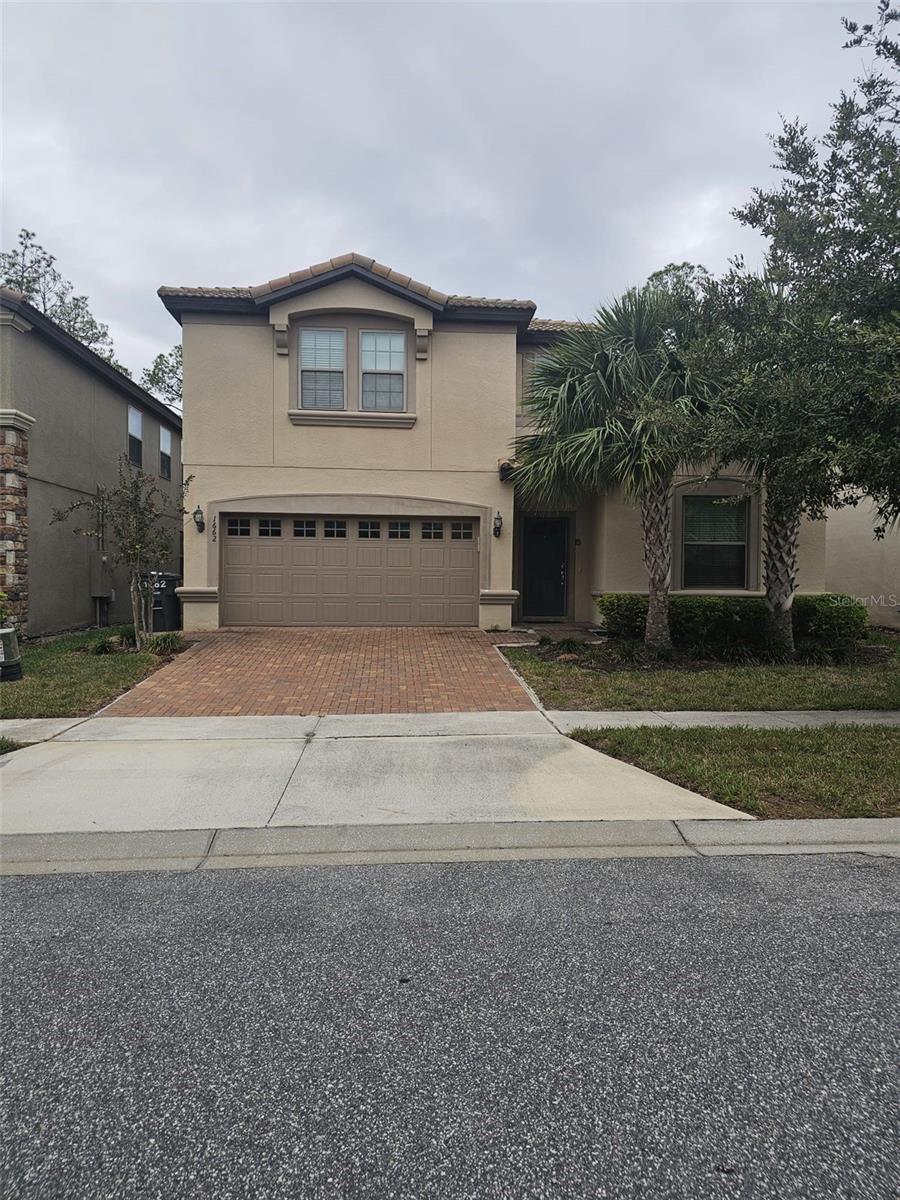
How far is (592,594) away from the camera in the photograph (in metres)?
15.1

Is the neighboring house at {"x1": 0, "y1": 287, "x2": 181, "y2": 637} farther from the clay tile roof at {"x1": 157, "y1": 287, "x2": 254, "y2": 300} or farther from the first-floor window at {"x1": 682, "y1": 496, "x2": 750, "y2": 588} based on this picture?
the first-floor window at {"x1": 682, "y1": 496, "x2": 750, "y2": 588}

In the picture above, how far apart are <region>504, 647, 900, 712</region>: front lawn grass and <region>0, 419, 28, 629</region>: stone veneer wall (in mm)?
9323

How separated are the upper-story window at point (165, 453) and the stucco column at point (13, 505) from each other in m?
7.18

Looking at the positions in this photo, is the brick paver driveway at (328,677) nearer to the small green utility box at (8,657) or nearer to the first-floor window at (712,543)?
the small green utility box at (8,657)

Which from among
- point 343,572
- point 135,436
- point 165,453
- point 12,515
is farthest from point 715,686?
point 165,453

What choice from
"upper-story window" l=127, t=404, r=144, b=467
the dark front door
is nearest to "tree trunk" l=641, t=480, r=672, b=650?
the dark front door

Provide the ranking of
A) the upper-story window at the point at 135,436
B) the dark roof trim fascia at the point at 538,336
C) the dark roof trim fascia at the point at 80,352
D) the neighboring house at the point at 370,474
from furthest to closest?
the upper-story window at the point at 135,436 → the dark roof trim fascia at the point at 538,336 → the neighboring house at the point at 370,474 → the dark roof trim fascia at the point at 80,352

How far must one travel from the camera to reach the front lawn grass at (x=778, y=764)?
5062 mm

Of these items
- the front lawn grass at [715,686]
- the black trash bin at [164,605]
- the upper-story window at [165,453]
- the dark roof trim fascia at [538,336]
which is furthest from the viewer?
the upper-story window at [165,453]

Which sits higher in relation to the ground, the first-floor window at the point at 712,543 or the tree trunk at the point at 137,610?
the first-floor window at the point at 712,543

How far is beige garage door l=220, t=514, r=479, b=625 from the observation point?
14.0 m

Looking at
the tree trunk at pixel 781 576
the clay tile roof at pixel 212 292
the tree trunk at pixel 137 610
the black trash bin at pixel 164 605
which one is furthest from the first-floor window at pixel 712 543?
the black trash bin at pixel 164 605

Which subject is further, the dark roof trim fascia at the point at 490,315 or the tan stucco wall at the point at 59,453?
the dark roof trim fascia at the point at 490,315

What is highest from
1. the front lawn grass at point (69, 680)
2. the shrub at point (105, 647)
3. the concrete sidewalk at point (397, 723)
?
the shrub at point (105, 647)
